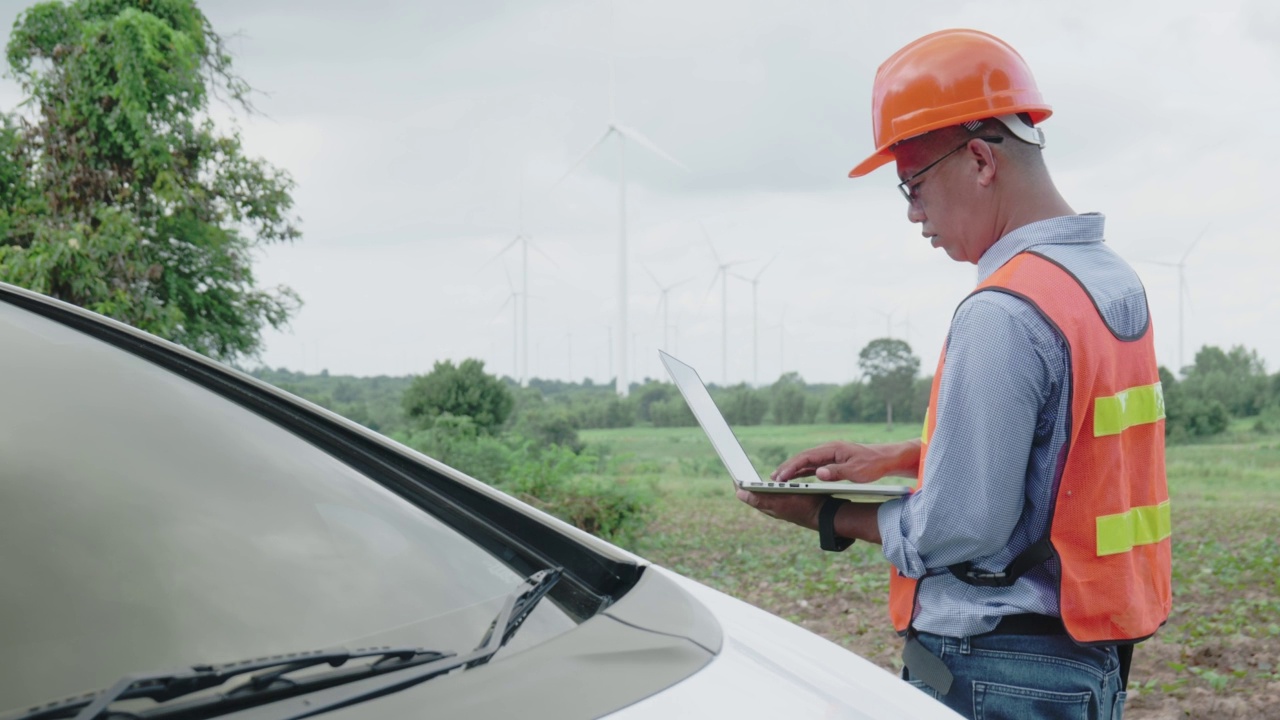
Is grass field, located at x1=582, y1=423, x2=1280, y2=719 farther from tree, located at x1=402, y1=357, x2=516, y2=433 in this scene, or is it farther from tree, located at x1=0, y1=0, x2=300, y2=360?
tree, located at x1=0, y1=0, x2=300, y2=360

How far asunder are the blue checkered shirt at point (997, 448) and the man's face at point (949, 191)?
119 millimetres

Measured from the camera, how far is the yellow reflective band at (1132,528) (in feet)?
5.23

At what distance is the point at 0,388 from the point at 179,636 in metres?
0.49

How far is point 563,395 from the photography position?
23484mm

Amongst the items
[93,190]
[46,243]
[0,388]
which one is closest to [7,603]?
[0,388]

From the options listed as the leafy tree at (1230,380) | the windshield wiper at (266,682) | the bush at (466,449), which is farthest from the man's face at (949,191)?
the leafy tree at (1230,380)

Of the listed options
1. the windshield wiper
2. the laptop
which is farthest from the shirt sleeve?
the windshield wiper

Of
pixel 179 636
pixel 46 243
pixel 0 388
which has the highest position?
pixel 46 243

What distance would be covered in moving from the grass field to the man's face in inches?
136

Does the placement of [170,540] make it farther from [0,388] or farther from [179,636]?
[0,388]

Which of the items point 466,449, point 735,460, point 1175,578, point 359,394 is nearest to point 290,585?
point 735,460

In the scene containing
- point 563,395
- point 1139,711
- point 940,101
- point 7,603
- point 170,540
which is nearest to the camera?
point 7,603

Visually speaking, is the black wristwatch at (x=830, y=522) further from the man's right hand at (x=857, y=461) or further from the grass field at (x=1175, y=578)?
the grass field at (x=1175, y=578)

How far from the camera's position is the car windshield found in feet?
3.48
